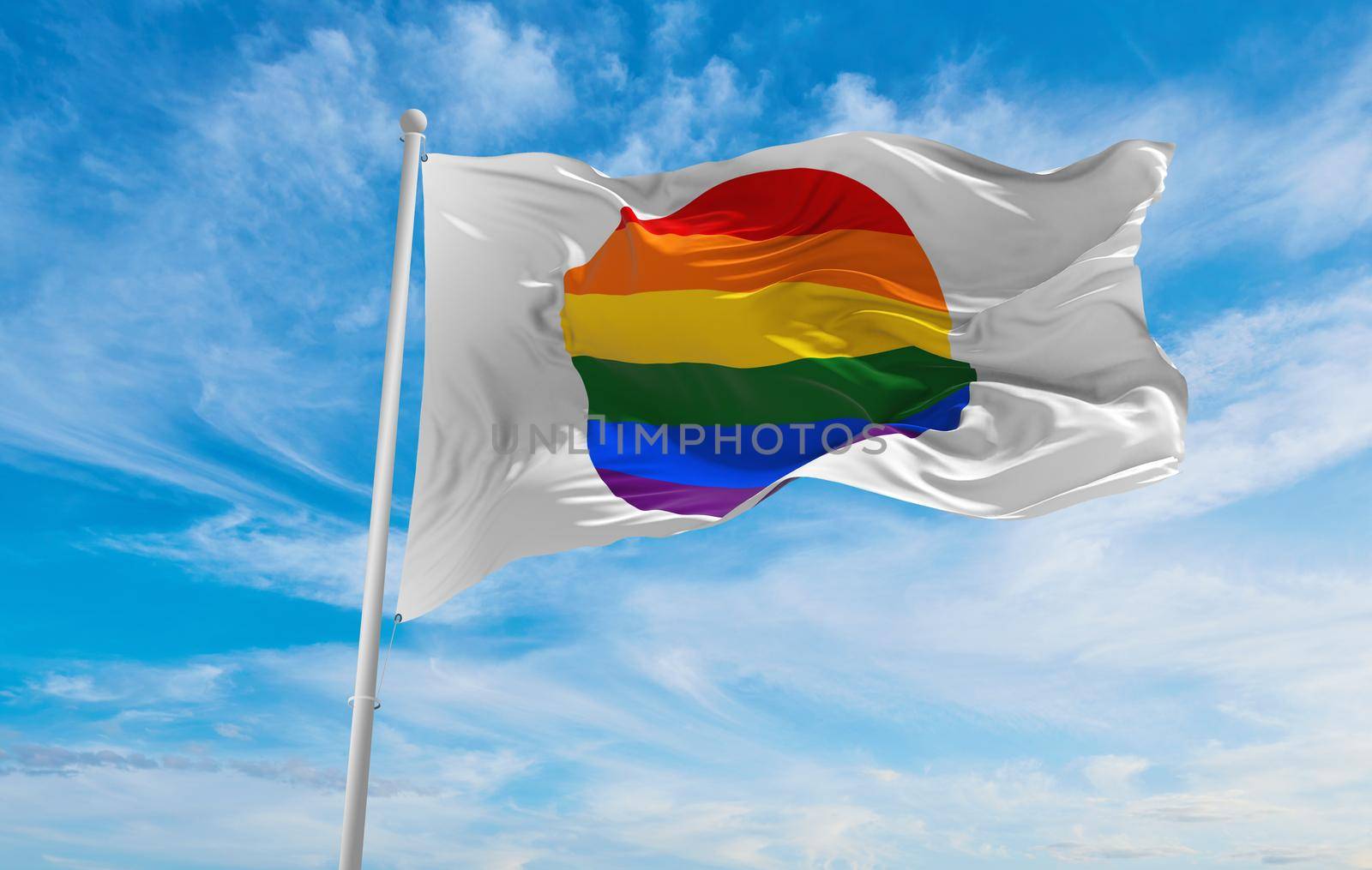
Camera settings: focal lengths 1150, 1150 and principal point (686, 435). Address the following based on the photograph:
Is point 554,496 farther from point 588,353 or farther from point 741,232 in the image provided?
point 741,232

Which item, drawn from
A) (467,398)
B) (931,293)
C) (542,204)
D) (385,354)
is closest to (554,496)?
(467,398)

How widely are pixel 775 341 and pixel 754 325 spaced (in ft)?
0.92

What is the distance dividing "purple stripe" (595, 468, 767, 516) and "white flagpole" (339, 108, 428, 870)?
2.18 metres

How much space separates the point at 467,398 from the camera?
10.6m

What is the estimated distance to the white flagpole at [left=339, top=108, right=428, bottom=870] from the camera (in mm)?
8461

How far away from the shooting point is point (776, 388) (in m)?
11.6

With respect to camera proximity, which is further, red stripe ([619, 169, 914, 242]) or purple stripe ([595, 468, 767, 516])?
red stripe ([619, 169, 914, 242])

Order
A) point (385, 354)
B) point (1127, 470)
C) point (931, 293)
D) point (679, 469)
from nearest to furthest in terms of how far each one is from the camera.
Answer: point (385, 354), point (1127, 470), point (679, 469), point (931, 293)

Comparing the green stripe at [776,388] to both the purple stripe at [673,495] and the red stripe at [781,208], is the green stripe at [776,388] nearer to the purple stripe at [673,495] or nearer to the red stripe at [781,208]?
the purple stripe at [673,495]

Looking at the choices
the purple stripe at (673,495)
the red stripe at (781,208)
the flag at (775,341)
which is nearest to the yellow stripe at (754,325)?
the flag at (775,341)

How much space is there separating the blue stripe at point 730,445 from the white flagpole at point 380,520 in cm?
217

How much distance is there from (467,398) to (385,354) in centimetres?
109

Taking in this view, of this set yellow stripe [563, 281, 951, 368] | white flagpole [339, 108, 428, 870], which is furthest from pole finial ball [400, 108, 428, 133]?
yellow stripe [563, 281, 951, 368]

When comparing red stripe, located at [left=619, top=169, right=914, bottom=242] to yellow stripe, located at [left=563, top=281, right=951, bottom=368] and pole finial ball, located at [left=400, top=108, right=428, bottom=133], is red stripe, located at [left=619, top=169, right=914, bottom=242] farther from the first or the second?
pole finial ball, located at [left=400, top=108, right=428, bottom=133]
